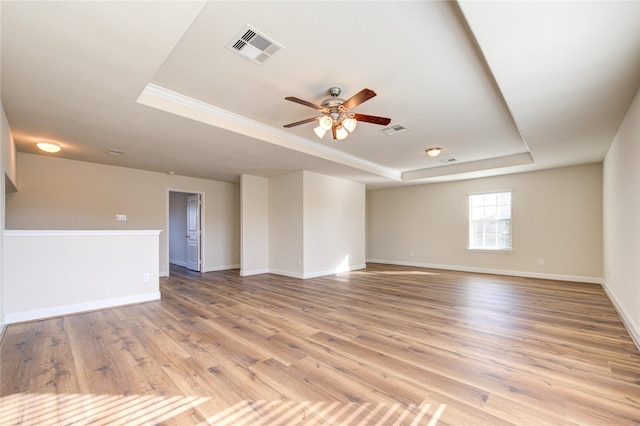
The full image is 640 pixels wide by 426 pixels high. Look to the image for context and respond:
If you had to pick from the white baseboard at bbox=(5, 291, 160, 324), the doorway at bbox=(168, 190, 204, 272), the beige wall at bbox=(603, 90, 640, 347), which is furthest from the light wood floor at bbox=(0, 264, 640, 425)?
the doorway at bbox=(168, 190, 204, 272)

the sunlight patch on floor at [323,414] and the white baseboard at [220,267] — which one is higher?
the sunlight patch on floor at [323,414]

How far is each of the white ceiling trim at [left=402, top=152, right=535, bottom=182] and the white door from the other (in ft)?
18.5

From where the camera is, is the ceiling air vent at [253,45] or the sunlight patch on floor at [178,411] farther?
the ceiling air vent at [253,45]

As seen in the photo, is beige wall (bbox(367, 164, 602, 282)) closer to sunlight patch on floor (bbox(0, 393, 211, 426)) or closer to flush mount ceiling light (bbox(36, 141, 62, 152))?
sunlight patch on floor (bbox(0, 393, 211, 426))

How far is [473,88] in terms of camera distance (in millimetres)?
3070

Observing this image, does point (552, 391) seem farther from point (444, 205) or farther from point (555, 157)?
point (444, 205)

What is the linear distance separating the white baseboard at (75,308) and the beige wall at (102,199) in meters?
2.49

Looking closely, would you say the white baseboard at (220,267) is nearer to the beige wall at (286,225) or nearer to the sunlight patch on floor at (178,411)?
the beige wall at (286,225)

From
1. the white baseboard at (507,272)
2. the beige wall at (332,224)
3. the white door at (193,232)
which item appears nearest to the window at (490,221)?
the white baseboard at (507,272)

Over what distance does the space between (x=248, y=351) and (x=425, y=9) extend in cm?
302

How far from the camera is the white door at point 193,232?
25.0 ft

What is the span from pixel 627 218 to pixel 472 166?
332cm

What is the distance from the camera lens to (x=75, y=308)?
3.78 metres

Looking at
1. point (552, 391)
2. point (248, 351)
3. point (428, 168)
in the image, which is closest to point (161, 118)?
point (248, 351)
